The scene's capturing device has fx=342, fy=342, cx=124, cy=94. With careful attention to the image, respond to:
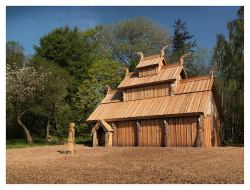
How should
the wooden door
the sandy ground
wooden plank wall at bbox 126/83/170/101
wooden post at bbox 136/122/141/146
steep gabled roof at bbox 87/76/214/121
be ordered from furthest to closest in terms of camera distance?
wooden plank wall at bbox 126/83/170/101 < wooden post at bbox 136/122/141/146 < the wooden door < steep gabled roof at bbox 87/76/214/121 < the sandy ground

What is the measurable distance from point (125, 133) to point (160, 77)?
233 inches

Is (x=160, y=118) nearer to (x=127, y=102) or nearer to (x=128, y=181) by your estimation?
(x=127, y=102)

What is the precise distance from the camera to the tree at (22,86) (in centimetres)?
3626

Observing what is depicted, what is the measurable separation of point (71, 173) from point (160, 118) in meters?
14.7

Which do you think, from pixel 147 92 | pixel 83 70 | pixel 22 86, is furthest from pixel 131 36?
pixel 147 92

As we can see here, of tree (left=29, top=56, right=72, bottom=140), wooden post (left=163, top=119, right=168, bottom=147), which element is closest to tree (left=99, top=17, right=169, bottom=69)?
tree (left=29, top=56, right=72, bottom=140)

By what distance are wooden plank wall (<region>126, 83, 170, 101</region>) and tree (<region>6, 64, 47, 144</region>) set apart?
36.7 feet

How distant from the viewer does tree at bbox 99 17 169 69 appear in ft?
183

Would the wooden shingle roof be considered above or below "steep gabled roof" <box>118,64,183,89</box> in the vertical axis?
below

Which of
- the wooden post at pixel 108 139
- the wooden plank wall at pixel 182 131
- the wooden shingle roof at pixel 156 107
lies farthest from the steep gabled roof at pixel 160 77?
the wooden post at pixel 108 139

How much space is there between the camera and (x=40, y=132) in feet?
158

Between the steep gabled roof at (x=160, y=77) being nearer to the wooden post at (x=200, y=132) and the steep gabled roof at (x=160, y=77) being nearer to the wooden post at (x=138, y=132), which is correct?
the wooden post at (x=138, y=132)

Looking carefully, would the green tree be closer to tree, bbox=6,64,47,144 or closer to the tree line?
the tree line
